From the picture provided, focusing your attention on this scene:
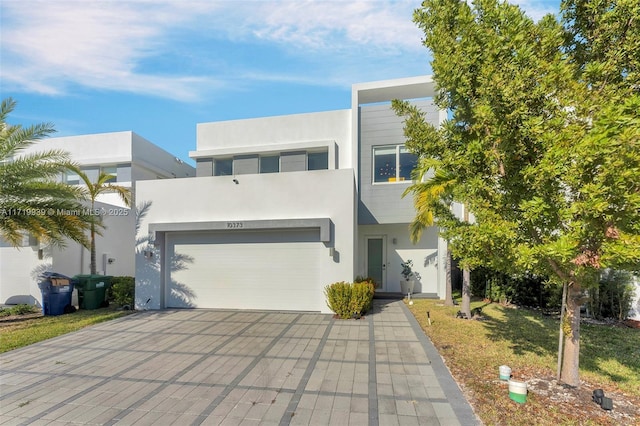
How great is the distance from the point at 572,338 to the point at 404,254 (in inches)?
379

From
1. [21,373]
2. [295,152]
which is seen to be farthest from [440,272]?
[21,373]

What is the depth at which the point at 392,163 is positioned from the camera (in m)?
13.6

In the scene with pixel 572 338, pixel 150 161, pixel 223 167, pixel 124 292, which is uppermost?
pixel 150 161

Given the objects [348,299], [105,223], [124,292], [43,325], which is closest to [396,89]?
[348,299]

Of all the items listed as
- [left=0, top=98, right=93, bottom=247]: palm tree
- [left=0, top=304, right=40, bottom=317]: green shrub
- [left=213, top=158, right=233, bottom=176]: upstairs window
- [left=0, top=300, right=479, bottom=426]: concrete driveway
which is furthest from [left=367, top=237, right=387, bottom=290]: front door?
[left=0, top=304, right=40, bottom=317]: green shrub

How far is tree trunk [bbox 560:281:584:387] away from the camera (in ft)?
15.5

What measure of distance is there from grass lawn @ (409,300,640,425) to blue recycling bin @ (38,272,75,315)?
11.8 meters

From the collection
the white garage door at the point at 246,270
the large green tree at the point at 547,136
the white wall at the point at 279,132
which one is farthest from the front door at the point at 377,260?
the large green tree at the point at 547,136

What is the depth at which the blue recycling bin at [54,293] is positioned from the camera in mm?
10055

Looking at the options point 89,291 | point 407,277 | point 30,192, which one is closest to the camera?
point 30,192

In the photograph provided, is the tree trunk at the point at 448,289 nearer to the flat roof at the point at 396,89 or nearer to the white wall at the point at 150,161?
the flat roof at the point at 396,89

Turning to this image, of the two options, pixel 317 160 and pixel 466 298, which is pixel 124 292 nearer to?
pixel 317 160

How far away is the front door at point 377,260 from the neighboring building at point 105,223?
12.4m

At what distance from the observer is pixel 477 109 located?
4.27 meters
